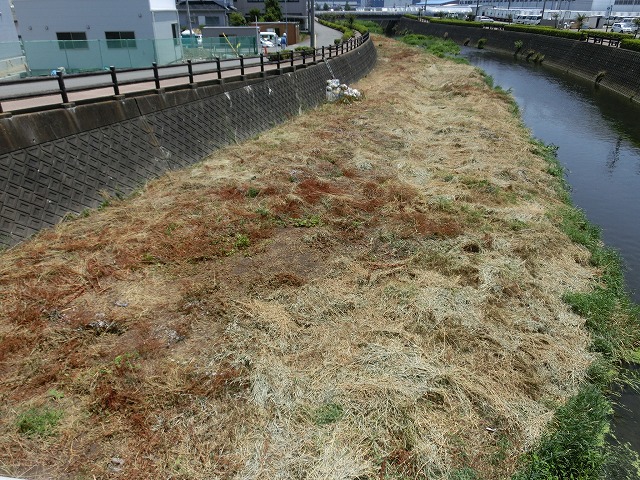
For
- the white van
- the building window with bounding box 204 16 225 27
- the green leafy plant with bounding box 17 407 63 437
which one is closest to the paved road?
the green leafy plant with bounding box 17 407 63 437

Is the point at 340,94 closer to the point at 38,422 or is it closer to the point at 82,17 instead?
the point at 82,17

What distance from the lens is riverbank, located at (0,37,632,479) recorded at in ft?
16.9

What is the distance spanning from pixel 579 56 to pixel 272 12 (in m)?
41.4

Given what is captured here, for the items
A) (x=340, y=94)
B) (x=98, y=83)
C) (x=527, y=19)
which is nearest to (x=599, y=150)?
(x=340, y=94)

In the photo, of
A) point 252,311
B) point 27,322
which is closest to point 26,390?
point 27,322

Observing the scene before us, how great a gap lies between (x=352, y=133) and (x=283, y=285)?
449 inches

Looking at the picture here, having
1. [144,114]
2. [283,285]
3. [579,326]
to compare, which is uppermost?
[144,114]

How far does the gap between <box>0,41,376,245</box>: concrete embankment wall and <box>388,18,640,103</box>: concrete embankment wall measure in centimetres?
2673

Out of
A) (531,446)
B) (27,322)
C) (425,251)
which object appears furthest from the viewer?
(425,251)

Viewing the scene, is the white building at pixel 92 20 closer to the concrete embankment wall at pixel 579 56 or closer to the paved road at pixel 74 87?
the paved road at pixel 74 87

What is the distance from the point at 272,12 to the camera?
205 ft

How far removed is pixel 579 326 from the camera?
7812mm

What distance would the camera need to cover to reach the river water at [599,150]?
1093 cm

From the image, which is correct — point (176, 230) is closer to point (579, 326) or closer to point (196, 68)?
point (579, 326)
